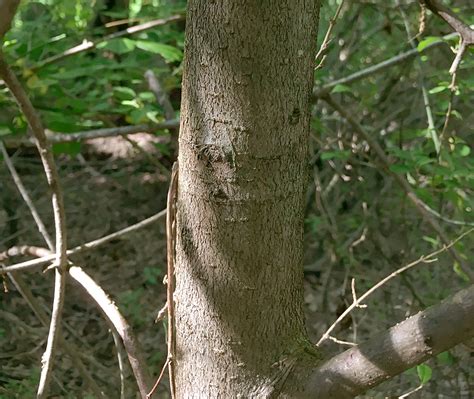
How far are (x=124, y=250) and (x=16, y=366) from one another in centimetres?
152

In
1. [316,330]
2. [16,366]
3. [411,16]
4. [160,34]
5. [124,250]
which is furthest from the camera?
[124,250]

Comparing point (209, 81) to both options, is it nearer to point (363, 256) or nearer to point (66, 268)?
point (66, 268)

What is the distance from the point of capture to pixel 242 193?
98cm

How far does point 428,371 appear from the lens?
1585 millimetres

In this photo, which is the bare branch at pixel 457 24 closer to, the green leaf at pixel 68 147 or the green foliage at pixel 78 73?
the green foliage at pixel 78 73

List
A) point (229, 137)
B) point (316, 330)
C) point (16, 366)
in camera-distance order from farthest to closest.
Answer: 1. point (316, 330)
2. point (16, 366)
3. point (229, 137)

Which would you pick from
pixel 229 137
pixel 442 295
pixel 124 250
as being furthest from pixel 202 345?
pixel 124 250

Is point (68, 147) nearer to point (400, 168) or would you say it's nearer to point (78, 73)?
point (78, 73)

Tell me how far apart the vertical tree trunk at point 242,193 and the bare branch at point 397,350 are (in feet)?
0.28

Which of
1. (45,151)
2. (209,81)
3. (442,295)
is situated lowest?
(442,295)

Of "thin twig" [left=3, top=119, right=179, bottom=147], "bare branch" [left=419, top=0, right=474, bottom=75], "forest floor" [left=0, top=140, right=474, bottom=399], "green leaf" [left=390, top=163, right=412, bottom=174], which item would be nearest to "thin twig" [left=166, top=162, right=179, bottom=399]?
"bare branch" [left=419, top=0, right=474, bottom=75]

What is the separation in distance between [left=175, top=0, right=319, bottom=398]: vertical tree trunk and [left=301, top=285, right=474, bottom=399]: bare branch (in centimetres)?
9

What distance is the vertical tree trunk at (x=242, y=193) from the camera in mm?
939

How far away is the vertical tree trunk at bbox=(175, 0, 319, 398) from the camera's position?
0.94 metres
